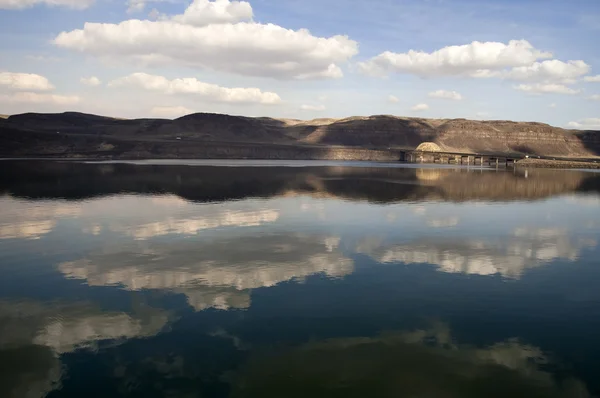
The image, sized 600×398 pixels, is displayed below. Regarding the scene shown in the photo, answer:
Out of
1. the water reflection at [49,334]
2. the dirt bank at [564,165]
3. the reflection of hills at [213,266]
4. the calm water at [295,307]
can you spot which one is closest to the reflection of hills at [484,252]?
the calm water at [295,307]

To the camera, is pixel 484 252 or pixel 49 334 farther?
pixel 484 252

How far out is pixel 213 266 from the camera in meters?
26.5

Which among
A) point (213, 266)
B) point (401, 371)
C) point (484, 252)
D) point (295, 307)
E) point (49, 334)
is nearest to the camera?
point (401, 371)

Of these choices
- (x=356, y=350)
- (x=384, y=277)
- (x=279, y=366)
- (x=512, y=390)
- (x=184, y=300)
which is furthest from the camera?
(x=384, y=277)

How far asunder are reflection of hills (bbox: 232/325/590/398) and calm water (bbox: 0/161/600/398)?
0.20 ft

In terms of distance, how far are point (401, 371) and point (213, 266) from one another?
46.2ft

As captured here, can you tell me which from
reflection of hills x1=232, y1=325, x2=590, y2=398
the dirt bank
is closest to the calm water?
reflection of hills x1=232, y1=325, x2=590, y2=398

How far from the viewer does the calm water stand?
48.1 feet

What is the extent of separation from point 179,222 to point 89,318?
22.3 m

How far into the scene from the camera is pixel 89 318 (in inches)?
744

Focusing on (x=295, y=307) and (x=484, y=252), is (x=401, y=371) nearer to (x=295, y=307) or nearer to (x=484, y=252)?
(x=295, y=307)

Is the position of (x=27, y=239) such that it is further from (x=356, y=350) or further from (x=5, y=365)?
(x=356, y=350)

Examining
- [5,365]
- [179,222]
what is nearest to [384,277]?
[5,365]

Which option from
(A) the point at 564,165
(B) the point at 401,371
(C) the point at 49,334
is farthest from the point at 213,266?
(A) the point at 564,165
